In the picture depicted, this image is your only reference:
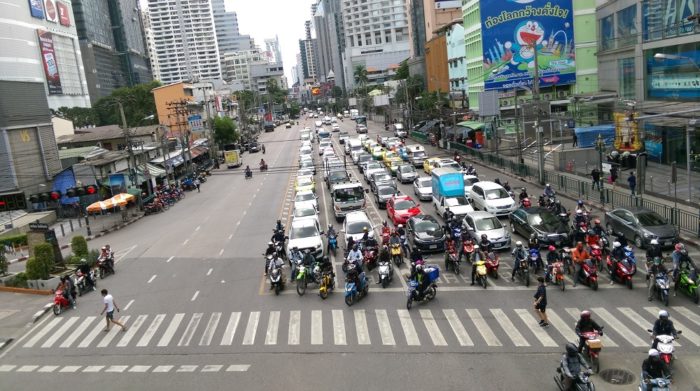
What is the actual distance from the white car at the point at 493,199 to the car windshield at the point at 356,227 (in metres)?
7.30

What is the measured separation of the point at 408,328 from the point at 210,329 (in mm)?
5929

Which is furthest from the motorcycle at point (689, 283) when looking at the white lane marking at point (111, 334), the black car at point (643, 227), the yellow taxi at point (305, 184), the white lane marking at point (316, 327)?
the yellow taxi at point (305, 184)

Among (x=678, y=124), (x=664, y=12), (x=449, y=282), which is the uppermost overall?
(x=664, y=12)

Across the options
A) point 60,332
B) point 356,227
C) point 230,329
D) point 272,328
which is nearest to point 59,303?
point 60,332

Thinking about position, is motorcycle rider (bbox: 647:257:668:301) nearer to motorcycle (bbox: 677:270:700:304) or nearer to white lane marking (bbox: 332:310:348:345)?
motorcycle (bbox: 677:270:700:304)

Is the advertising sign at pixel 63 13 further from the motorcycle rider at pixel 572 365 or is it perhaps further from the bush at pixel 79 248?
the motorcycle rider at pixel 572 365

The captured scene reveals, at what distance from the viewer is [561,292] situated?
60.7 feet

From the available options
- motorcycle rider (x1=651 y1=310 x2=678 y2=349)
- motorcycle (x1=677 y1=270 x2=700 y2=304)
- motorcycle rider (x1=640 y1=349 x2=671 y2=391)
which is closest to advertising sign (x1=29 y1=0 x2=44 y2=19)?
motorcycle (x1=677 y1=270 x2=700 y2=304)

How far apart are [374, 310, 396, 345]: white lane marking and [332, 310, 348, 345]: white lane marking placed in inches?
40.4

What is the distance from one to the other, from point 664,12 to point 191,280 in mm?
33351

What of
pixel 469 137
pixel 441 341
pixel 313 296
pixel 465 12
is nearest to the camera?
pixel 441 341

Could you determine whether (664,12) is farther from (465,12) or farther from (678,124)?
(465,12)

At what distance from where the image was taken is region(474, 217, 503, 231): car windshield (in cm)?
2441

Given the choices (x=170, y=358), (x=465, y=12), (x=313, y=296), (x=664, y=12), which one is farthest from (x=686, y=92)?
(x=465, y=12)
